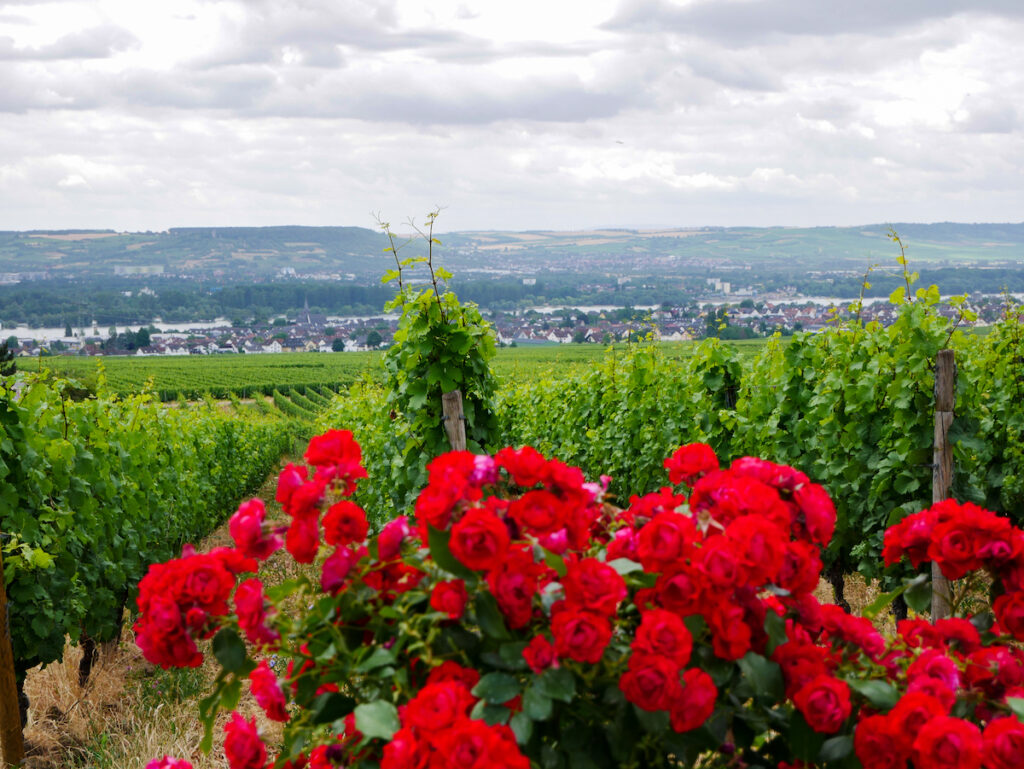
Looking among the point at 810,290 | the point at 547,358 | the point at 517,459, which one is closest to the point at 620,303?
the point at 810,290

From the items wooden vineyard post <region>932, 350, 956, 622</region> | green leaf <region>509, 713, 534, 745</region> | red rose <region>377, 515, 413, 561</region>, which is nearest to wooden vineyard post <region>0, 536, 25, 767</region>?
red rose <region>377, 515, 413, 561</region>

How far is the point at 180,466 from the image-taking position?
9.23 metres

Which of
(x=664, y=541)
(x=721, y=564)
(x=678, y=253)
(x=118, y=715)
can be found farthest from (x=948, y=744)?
(x=678, y=253)

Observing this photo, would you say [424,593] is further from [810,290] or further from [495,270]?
[495,270]

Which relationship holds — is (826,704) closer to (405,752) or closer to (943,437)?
(405,752)

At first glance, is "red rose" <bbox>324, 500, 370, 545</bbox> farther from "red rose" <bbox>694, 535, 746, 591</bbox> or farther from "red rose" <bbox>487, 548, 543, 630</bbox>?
"red rose" <bbox>694, 535, 746, 591</bbox>

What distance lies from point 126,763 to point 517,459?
3.49 meters

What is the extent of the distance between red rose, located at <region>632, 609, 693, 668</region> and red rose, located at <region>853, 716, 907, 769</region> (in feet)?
1.26

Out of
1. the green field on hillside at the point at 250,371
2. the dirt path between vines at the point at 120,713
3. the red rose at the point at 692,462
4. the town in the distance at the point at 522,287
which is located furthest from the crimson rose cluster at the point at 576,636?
the green field on hillside at the point at 250,371

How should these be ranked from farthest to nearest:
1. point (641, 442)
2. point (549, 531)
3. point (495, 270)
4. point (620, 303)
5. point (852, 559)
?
point (495, 270) < point (620, 303) < point (641, 442) < point (852, 559) < point (549, 531)

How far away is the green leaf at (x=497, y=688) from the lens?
138 cm

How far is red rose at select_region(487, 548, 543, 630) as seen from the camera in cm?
142

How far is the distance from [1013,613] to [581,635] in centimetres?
107

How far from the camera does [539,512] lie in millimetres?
1472
